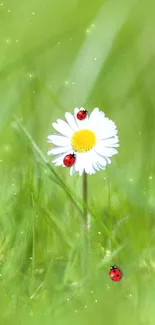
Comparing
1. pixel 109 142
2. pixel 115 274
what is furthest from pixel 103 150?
pixel 115 274

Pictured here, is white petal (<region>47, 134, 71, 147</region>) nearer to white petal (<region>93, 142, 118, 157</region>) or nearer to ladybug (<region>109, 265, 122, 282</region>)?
white petal (<region>93, 142, 118, 157</region>)

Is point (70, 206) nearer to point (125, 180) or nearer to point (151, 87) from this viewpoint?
point (125, 180)

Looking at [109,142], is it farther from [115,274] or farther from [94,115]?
[115,274]

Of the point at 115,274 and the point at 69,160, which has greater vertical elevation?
the point at 69,160

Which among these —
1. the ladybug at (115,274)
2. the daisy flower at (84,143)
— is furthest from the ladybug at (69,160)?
the ladybug at (115,274)

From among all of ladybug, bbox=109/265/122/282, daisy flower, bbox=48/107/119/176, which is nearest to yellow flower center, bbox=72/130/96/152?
daisy flower, bbox=48/107/119/176

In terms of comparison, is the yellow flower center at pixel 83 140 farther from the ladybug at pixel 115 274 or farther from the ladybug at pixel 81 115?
the ladybug at pixel 115 274

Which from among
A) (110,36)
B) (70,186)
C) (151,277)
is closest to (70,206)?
(70,186)
